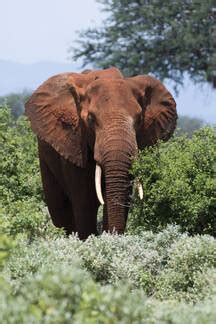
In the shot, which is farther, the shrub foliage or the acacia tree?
the acacia tree

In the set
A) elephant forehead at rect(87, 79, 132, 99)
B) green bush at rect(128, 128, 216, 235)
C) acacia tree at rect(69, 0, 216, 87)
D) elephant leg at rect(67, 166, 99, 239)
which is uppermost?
elephant forehead at rect(87, 79, 132, 99)

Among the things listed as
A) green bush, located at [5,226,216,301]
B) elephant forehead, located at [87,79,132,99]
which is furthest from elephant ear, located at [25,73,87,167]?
green bush, located at [5,226,216,301]

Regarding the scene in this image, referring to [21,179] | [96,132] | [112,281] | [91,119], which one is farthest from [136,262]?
[21,179]

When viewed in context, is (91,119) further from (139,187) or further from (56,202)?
(56,202)

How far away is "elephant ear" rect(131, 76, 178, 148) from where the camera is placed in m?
10.9

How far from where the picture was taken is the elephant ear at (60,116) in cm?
1086

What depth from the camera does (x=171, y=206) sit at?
999cm

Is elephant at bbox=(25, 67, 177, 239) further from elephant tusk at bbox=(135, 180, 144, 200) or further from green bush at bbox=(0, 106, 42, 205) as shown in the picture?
green bush at bbox=(0, 106, 42, 205)

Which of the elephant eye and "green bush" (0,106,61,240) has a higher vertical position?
the elephant eye

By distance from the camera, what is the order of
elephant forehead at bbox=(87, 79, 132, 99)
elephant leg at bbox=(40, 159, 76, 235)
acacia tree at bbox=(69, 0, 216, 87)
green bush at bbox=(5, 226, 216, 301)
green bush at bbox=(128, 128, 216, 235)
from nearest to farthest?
green bush at bbox=(5, 226, 216, 301), green bush at bbox=(128, 128, 216, 235), elephant forehead at bbox=(87, 79, 132, 99), elephant leg at bbox=(40, 159, 76, 235), acacia tree at bbox=(69, 0, 216, 87)

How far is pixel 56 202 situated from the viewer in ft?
40.7

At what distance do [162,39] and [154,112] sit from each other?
102 ft

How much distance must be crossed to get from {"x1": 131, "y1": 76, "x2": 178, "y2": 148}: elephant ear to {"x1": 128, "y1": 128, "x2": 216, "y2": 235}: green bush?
0.57 m

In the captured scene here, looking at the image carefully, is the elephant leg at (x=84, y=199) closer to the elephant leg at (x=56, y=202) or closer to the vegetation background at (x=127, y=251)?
the vegetation background at (x=127, y=251)
